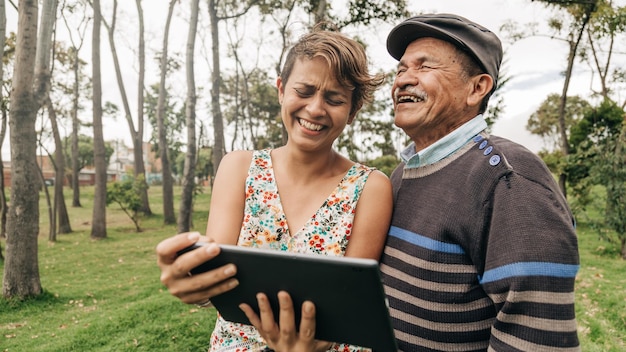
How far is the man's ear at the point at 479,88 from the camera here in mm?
1935

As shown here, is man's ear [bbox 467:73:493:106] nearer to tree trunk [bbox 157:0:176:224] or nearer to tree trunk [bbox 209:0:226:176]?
tree trunk [bbox 209:0:226:176]

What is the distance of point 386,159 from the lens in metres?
19.0

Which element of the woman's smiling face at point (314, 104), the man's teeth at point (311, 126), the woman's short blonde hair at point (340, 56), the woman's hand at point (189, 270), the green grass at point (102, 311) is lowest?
the green grass at point (102, 311)

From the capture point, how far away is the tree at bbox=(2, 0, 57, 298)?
22.1 feet

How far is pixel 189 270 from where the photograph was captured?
1329mm

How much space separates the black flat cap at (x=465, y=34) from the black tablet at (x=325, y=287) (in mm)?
1192

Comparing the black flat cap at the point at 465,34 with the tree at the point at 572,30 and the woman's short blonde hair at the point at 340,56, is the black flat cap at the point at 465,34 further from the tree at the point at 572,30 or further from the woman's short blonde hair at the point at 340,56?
the tree at the point at 572,30

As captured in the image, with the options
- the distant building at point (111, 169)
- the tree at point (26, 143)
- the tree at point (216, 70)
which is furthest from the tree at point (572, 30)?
Answer: the distant building at point (111, 169)

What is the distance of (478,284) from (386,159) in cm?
1775

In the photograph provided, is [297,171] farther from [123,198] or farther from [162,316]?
[123,198]

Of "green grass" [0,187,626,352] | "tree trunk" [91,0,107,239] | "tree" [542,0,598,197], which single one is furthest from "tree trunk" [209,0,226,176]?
"tree" [542,0,598,197]

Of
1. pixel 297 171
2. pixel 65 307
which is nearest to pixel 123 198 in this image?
pixel 65 307

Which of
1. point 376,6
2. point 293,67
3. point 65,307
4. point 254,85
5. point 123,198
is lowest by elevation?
point 65,307

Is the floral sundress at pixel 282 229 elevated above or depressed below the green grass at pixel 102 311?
above
